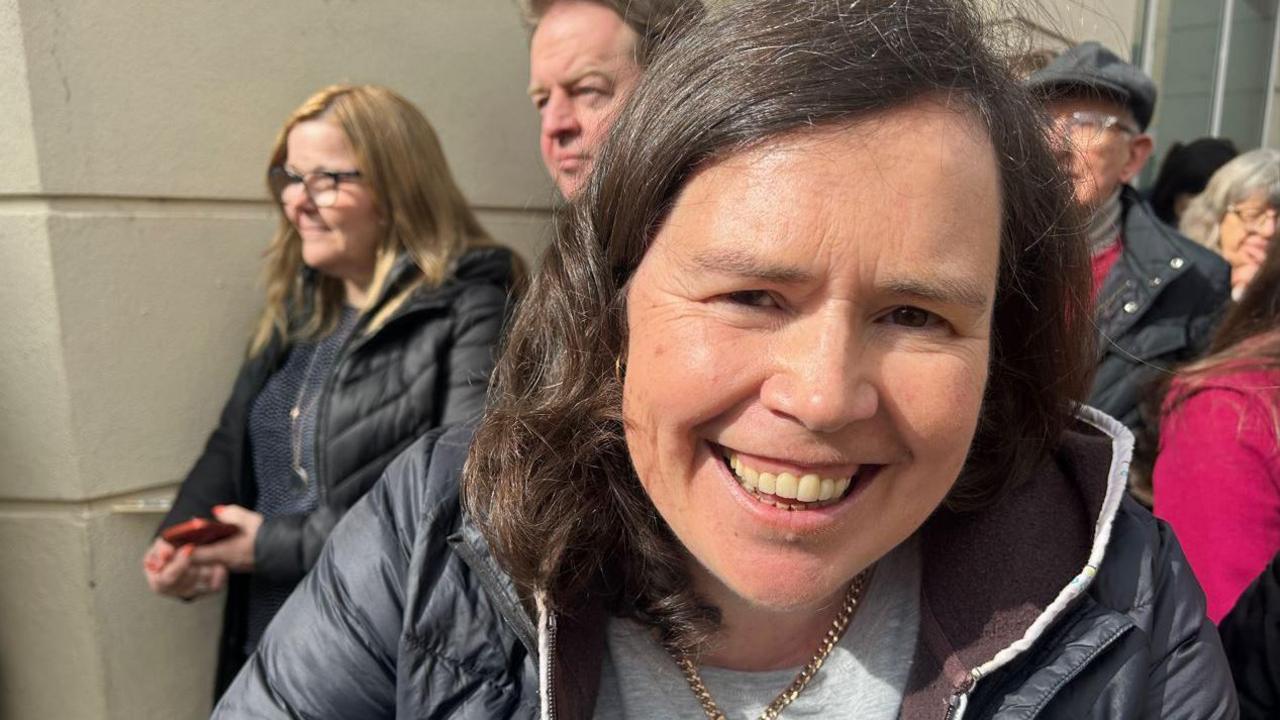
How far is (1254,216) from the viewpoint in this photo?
3.50 m

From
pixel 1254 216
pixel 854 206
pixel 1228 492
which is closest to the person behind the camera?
pixel 854 206

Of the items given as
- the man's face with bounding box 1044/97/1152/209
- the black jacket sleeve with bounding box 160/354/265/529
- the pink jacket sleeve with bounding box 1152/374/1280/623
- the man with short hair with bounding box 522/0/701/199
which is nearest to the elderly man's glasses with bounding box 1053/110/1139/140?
the man's face with bounding box 1044/97/1152/209

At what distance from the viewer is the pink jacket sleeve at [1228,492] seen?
1.68 m

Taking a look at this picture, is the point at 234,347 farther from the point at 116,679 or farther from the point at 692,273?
the point at 692,273

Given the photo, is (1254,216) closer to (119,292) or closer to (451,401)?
(451,401)

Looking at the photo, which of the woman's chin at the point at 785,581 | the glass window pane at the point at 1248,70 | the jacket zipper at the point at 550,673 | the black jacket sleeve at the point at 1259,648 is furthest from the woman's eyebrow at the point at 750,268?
the glass window pane at the point at 1248,70

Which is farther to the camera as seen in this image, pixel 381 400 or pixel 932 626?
pixel 381 400

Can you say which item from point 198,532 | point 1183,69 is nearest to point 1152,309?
point 198,532

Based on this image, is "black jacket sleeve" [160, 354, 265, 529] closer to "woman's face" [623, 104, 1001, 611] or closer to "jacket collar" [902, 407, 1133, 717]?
"woman's face" [623, 104, 1001, 611]

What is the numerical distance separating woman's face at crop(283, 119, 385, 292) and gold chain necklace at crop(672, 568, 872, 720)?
5.72ft

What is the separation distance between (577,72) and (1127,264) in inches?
69.2

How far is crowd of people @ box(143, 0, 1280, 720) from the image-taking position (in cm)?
91

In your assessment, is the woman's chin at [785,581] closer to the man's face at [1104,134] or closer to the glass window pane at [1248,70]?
the man's face at [1104,134]

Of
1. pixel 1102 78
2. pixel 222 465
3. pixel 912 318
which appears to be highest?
pixel 1102 78
